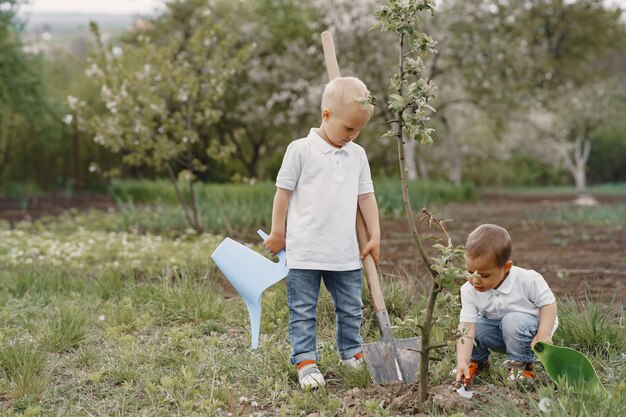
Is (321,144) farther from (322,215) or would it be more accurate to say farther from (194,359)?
(194,359)

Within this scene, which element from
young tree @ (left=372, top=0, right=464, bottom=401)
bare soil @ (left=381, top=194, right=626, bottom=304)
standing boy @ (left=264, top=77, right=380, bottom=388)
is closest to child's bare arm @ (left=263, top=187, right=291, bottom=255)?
standing boy @ (left=264, top=77, right=380, bottom=388)

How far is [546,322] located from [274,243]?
114 cm

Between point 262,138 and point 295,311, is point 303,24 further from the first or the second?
point 295,311

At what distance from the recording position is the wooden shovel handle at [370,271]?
9.84 ft

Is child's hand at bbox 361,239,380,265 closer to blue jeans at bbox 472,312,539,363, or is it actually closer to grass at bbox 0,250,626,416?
grass at bbox 0,250,626,416

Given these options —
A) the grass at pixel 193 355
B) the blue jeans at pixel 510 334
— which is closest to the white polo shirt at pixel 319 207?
the grass at pixel 193 355

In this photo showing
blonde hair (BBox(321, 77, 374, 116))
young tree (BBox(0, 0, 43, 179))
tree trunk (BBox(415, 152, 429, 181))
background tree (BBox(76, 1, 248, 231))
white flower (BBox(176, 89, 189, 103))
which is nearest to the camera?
blonde hair (BBox(321, 77, 374, 116))

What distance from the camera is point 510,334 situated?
2.72m

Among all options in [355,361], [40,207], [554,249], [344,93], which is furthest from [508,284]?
[40,207]

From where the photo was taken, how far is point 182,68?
25.3 ft

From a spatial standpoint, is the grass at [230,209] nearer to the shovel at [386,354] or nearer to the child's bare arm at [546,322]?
the shovel at [386,354]

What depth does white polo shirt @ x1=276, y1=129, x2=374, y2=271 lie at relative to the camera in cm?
290

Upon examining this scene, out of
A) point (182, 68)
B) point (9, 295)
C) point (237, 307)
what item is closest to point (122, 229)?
point (182, 68)

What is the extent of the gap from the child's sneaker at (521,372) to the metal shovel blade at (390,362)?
39 centimetres
